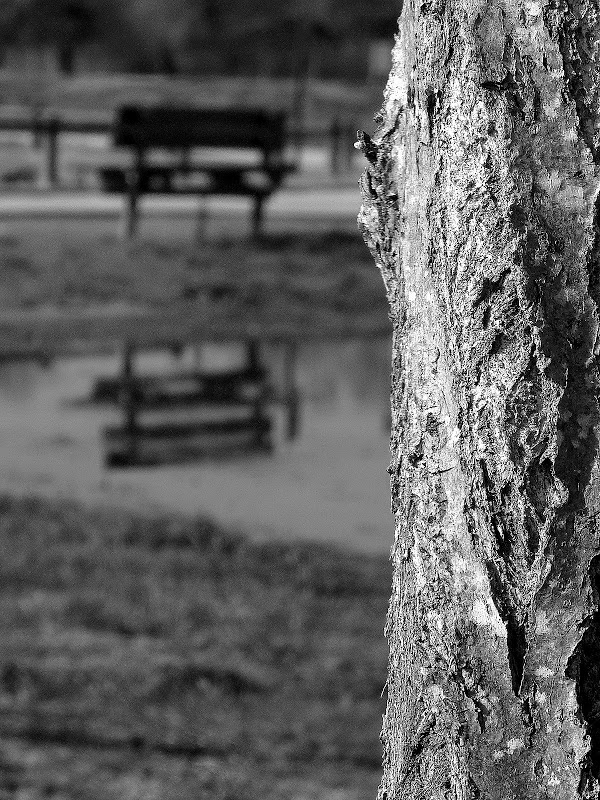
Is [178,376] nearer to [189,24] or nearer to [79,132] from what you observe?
[79,132]

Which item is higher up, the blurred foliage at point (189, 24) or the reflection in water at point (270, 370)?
the blurred foliage at point (189, 24)

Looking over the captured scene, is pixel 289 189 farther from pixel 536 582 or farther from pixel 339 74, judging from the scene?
pixel 536 582

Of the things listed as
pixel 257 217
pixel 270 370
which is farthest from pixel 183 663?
pixel 257 217

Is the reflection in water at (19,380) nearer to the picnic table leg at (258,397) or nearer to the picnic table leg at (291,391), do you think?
the picnic table leg at (258,397)

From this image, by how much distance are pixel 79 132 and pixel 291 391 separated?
27.9 ft

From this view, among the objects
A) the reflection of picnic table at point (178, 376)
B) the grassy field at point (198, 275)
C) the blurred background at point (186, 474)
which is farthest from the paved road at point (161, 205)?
the reflection of picnic table at point (178, 376)

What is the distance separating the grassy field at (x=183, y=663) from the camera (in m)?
3.08

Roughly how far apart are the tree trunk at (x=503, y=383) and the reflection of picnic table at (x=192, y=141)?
9646 millimetres

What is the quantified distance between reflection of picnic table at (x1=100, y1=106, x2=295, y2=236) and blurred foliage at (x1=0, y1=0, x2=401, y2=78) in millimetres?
7680

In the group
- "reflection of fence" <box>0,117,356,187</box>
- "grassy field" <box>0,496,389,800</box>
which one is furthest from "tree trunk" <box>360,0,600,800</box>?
"reflection of fence" <box>0,117,356,187</box>

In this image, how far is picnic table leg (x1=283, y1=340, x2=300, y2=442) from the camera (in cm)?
659

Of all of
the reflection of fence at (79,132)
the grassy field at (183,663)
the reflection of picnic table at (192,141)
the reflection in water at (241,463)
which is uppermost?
the reflection of fence at (79,132)

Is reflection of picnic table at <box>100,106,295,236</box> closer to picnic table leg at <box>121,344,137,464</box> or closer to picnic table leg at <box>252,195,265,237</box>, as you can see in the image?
picnic table leg at <box>252,195,265,237</box>

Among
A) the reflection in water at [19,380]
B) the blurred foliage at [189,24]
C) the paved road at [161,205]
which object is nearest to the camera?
the reflection in water at [19,380]
